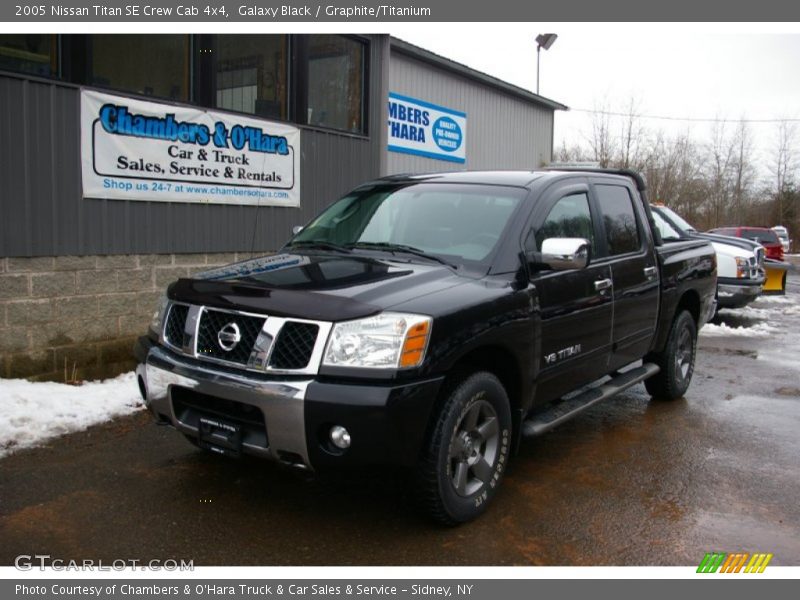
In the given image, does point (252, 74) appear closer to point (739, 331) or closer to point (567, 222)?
point (567, 222)

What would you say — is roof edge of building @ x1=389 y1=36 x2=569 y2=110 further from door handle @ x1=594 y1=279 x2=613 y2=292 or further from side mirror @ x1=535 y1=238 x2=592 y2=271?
side mirror @ x1=535 y1=238 x2=592 y2=271

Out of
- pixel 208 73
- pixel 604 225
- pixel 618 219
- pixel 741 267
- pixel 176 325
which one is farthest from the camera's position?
pixel 741 267

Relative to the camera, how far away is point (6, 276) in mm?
5988

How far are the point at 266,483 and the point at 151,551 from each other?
3.14 ft

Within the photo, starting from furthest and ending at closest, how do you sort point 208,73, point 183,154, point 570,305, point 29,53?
point 208,73 < point 183,154 < point 29,53 < point 570,305

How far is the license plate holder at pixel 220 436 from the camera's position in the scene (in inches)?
135

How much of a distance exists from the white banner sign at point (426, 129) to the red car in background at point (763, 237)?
13595 mm

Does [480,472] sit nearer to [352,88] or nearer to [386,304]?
[386,304]

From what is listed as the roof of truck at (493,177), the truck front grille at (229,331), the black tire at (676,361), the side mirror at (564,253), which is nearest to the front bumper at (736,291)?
the black tire at (676,361)

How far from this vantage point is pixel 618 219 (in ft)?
17.9

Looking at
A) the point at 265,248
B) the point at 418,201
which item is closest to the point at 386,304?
the point at 418,201

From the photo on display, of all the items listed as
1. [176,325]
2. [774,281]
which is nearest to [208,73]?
[176,325]

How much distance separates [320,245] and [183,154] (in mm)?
3427

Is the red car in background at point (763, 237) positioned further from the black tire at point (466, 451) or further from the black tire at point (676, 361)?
the black tire at point (466, 451)
